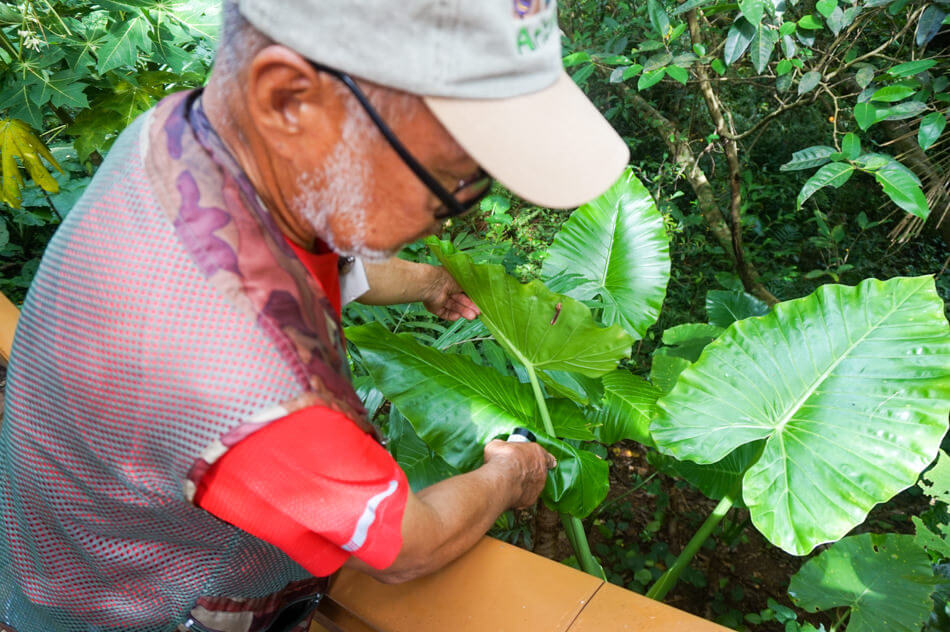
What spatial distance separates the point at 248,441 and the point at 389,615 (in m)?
0.65

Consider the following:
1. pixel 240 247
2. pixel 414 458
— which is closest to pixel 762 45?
pixel 414 458

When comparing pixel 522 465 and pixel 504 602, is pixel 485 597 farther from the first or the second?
pixel 522 465

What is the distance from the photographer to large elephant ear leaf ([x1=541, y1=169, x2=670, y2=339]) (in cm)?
204

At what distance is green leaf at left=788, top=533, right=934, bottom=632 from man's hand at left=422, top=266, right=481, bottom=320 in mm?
1013

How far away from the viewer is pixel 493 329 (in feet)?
5.16

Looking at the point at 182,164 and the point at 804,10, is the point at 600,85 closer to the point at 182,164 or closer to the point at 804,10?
the point at 804,10

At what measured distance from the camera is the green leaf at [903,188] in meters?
1.72

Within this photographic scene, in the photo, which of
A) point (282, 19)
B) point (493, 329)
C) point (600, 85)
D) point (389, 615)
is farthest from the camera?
point (600, 85)

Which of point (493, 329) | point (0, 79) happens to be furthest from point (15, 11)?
point (493, 329)

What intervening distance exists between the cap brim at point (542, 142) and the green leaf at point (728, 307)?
190 centimetres

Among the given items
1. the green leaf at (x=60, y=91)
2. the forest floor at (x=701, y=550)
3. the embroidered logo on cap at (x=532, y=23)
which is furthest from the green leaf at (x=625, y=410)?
the green leaf at (x=60, y=91)

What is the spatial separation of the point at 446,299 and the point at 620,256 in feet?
2.33

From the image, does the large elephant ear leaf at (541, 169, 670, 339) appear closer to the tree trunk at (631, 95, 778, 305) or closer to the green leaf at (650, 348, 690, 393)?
the green leaf at (650, 348, 690, 393)

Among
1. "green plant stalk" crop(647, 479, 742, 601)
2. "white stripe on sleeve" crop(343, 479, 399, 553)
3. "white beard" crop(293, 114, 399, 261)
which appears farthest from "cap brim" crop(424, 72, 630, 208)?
"green plant stalk" crop(647, 479, 742, 601)
